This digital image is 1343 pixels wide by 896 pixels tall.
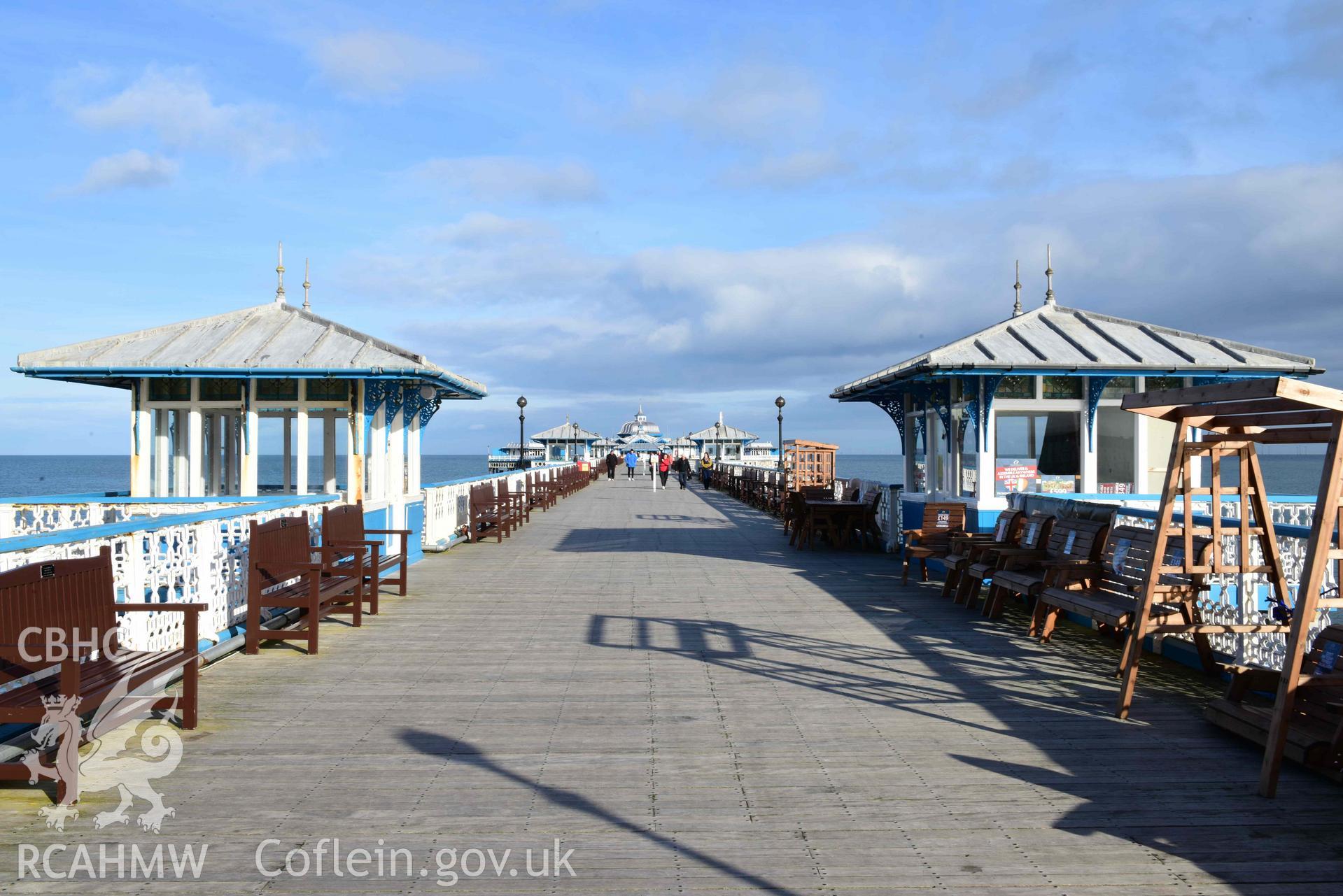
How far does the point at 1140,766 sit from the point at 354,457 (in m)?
10.2

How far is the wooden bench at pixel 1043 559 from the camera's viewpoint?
7656mm

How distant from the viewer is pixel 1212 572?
596cm

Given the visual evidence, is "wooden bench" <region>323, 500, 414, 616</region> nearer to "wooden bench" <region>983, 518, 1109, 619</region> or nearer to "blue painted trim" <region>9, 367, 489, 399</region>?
"blue painted trim" <region>9, 367, 489, 399</region>

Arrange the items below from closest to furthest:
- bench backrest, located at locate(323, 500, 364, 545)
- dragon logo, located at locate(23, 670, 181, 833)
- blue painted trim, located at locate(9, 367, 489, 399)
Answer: dragon logo, located at locate(23, 670, 181, 833), bench backrest, located at locate(323, 500, 364, 545), blue painted trim, located at locate(9, 367, 489, 399)

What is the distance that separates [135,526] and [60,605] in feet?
7.20

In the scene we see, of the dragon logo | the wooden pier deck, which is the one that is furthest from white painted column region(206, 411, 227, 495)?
the dragon logo

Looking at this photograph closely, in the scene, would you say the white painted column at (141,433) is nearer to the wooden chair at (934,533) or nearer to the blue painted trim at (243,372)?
the blue painted trim at (243,372)

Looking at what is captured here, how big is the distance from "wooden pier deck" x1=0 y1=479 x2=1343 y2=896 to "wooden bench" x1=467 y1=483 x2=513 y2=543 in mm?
7705

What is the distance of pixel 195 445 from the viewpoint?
1277 cm

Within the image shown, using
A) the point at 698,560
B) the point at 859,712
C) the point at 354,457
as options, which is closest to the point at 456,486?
the point at 354,457

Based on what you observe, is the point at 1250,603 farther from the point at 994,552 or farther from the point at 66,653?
the point at 66,653

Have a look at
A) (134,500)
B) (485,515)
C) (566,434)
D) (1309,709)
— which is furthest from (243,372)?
(566,434)

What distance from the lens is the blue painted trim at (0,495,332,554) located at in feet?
16.1

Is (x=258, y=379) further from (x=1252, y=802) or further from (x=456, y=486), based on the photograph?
(x=1252, y=802)
